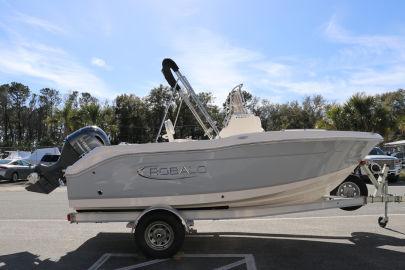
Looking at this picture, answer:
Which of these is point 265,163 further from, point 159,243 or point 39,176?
point 39,176

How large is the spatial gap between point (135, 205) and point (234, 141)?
1793 mm

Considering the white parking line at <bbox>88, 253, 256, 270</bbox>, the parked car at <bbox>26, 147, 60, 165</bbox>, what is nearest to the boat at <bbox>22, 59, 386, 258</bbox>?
the white parking line at <bbox>88, 253, 256, 270</bbox>

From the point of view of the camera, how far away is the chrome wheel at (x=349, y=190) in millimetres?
8266

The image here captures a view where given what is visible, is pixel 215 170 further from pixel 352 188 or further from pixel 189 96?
pixel 352 188

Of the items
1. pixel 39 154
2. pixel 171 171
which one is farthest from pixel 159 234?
pixel 39 154

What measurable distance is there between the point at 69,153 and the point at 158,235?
228cm

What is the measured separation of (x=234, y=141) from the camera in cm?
676

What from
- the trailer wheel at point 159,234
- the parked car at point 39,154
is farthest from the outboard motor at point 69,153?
the parked car at point 39,154

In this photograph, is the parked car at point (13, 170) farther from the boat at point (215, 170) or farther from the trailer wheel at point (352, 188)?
the trailer wheel at point (352, 188)

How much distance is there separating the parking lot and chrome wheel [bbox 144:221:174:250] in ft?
0.79

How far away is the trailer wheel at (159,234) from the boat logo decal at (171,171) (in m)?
0.55

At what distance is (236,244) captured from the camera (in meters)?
7.78

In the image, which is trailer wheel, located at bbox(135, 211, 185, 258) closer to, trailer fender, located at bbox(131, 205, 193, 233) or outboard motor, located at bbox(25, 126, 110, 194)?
trailer fender, located at bbox(131, 205, 193, 233)

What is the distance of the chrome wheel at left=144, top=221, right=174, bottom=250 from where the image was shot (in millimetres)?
6852
